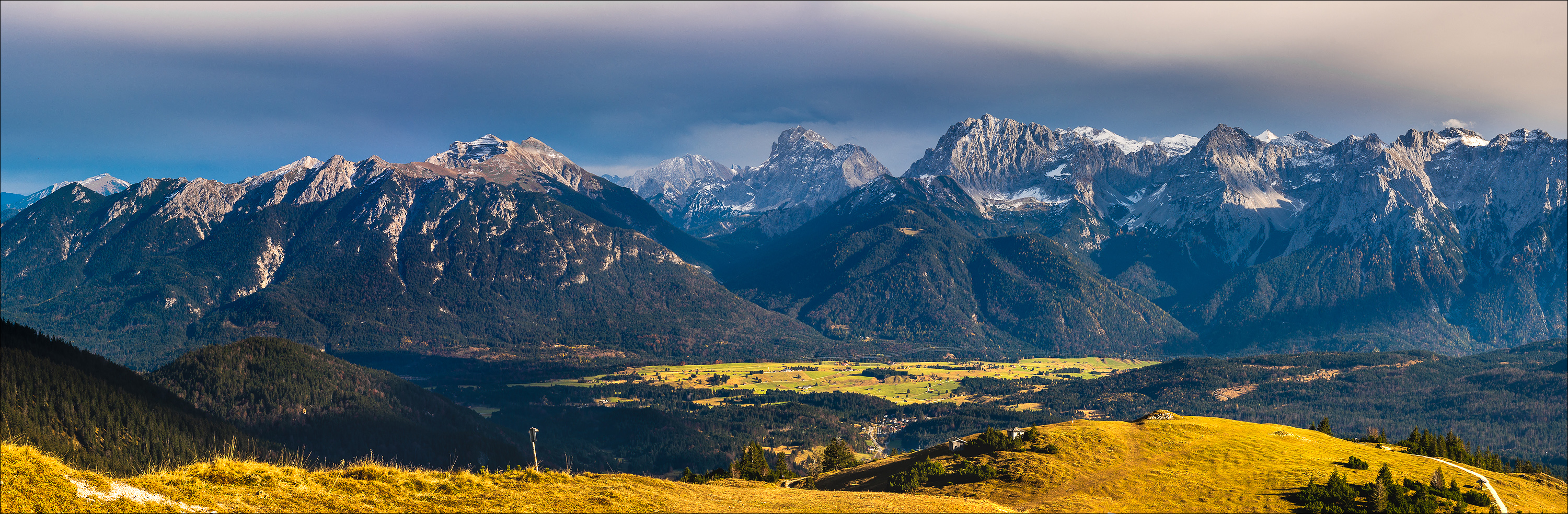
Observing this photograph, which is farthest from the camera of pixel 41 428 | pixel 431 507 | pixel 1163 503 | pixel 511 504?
pixel 41 428


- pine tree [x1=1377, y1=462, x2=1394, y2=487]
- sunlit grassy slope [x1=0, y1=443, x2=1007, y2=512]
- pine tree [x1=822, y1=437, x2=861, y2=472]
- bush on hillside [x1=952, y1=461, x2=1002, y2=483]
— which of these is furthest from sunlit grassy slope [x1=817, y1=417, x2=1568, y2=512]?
pine tree [x1=822, y1=437, x2=861, y2=472]

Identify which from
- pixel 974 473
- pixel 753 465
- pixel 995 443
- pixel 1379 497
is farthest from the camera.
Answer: pixel 753 465

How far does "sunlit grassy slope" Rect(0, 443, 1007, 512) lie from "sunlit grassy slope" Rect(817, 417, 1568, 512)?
3489 cm

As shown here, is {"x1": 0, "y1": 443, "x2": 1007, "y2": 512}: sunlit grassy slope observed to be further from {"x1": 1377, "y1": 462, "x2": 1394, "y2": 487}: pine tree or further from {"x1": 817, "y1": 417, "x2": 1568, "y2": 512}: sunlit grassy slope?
{"x1": 1377, "y1": 462, "x2": 1394, "y2": 487}: pine tree

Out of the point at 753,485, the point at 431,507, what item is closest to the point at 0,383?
the point at 753,485

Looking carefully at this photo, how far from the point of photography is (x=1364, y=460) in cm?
10744

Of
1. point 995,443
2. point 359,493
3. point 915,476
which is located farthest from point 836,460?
point 359,493

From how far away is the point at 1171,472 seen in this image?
344 feet

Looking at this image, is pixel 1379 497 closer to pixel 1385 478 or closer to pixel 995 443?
pixel 1385 478

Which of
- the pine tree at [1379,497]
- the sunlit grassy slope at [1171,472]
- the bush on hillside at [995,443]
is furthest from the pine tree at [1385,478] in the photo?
the bush on hillside at [995,443]

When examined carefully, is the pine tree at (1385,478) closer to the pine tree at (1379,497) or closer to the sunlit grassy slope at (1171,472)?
the pine tree at (1379,497)

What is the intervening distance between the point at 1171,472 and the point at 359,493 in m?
94.2

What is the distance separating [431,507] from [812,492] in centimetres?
3754

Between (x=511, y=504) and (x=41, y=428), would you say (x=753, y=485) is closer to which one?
(x=511, y=504)
